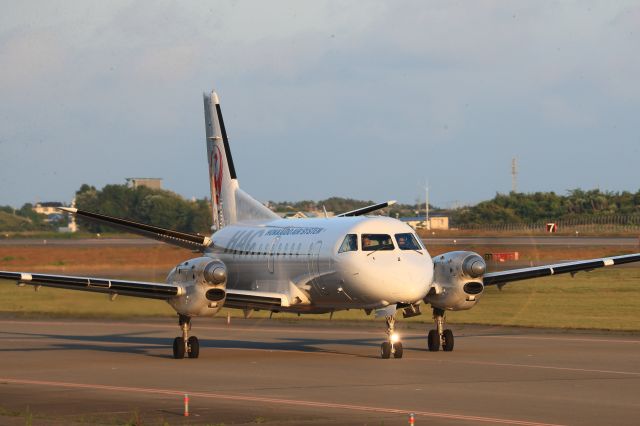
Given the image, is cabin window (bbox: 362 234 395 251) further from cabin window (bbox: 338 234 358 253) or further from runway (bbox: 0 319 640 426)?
runway (bbox: 0 319 640 426)

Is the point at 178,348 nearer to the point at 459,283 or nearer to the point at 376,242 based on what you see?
the point at 376,242

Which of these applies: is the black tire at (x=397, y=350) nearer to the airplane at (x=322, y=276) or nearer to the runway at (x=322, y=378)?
the airplane at (x=322, y=276)

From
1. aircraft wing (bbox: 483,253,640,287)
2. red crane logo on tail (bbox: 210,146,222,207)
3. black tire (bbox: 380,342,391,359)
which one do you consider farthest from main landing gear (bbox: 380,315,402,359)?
red crane logo on tail (bbox: 210,146,222,207)

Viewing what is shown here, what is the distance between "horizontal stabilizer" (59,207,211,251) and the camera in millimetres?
25281

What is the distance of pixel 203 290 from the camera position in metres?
24.3

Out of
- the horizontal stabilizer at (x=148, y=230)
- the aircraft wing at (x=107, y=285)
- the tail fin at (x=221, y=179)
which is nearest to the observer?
the aircraft wing at (x=107, y=285)

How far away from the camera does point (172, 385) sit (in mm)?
19453

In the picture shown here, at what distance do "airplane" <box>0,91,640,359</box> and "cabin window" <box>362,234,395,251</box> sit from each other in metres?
0.02

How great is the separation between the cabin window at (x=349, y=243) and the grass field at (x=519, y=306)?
10.8 meters

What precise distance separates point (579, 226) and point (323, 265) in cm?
7076

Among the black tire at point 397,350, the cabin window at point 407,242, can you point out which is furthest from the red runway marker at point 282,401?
the cabin window at point 407,242

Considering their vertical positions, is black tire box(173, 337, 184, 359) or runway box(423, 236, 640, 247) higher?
runway box(423, 236, 640, 247)

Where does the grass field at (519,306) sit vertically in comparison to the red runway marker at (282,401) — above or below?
above

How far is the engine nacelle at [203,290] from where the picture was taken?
2436 centimetres
